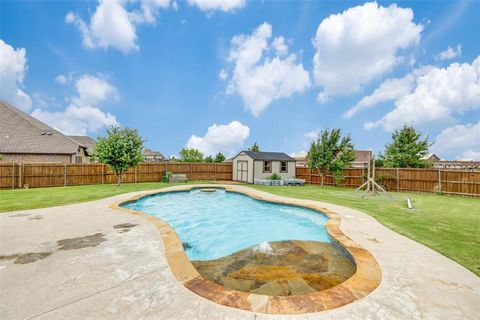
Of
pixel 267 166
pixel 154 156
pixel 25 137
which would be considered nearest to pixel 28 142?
pixel 25 137

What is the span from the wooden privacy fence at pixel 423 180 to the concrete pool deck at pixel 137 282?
12.3 m

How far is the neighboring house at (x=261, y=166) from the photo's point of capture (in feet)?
62.9

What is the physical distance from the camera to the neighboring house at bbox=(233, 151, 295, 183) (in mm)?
19172

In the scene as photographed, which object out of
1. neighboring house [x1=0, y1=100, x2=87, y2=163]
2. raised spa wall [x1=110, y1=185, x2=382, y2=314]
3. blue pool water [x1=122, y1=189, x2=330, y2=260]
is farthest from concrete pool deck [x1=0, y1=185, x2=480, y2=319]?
neighboring house [x1=0, y1=100, x2=87, y2=163]

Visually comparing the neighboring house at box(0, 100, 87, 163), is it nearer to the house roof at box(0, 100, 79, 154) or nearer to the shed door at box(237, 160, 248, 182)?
the house roof at box(0, 100, 79, 154)

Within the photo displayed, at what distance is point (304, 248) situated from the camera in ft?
16.3

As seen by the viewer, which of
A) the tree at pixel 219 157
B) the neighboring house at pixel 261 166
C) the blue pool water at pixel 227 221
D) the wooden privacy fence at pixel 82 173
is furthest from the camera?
the tree at pixel 219 157

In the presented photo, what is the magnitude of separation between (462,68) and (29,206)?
2131cm

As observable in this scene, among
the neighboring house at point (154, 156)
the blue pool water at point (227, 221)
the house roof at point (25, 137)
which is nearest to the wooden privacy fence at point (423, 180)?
the blue pool water at point (227, 221)

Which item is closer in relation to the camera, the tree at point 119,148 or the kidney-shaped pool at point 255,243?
the kidney-shaped pool at point 255,243

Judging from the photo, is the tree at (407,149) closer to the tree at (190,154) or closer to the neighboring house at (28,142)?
the neighboring house at (28,142)

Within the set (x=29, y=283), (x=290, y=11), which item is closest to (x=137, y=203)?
(x=29, y=283)

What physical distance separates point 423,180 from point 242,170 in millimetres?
13400

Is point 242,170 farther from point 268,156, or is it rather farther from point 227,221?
point 227,221
